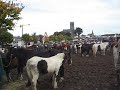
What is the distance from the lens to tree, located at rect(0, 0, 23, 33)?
28.2 m

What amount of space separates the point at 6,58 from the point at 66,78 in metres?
3.27

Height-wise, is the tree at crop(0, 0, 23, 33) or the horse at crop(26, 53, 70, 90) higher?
the tree at crop(0, 0, 23, 33)

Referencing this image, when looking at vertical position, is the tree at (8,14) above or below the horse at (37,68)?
above

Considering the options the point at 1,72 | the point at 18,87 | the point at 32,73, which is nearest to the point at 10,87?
the point at 18,87

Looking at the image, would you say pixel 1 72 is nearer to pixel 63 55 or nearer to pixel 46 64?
pixel 46 64

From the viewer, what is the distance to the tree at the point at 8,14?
92.6 feet

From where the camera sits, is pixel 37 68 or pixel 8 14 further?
pixel 8 14

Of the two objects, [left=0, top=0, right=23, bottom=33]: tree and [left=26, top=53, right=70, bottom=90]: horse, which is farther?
[left=0, top=0, right=23, bottom=33]: tree

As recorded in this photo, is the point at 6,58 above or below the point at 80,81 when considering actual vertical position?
above

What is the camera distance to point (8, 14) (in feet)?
94.2

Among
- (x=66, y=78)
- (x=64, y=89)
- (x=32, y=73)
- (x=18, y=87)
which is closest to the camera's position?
(x=32, y=73)

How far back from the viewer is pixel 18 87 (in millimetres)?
14102

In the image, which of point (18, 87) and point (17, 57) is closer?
point (18, 87)

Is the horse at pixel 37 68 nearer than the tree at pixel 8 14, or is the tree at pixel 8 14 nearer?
the horse at pixel 37 68
